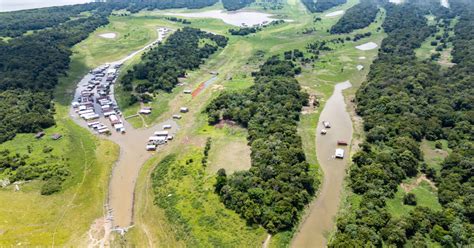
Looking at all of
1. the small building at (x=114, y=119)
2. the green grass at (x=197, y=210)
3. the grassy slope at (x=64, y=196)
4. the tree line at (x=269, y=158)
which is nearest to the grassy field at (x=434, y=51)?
the tree line at (x=269, y=158)

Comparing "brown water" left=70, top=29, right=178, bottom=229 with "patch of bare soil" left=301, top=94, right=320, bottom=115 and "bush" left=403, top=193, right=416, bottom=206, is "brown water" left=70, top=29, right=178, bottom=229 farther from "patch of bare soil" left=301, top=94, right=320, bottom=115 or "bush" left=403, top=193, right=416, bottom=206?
"bush" left=403, top=193, right=416, bottom=206

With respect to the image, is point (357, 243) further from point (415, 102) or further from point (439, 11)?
point (439, 11)

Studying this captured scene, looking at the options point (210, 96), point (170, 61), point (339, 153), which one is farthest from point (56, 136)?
point (339, 153)

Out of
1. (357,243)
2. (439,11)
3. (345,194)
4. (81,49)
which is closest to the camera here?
(357,243)

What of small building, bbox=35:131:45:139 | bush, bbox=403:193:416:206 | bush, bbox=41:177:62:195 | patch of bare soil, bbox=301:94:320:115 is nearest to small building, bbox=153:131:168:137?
bush, bbox=41:177:62:195

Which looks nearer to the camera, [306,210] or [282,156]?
[306,210]

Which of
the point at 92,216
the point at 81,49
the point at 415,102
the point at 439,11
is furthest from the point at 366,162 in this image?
the point at 439,11

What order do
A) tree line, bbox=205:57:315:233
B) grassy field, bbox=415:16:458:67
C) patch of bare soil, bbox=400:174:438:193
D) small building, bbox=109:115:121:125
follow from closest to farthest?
tree line, bbox=205:57:315:233, patch of bare soil, bbox=400:174:438:193, small building, bbox=109:115:121:125, grassy field, bbox=415:16:458:67
